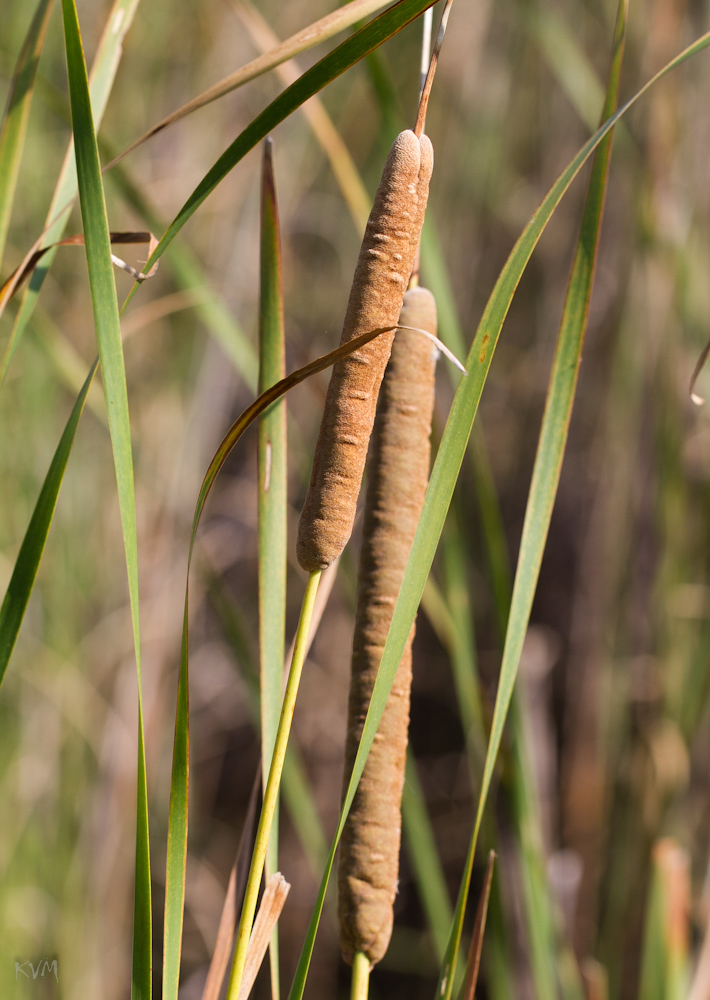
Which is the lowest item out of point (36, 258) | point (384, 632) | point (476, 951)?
point (476, 951)

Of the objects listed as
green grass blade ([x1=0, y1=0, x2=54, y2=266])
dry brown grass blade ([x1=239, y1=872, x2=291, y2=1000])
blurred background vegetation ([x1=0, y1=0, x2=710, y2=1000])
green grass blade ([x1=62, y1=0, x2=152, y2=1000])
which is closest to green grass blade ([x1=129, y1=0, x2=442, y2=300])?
green grass blade ([x1=62, y1=0, x2=152, y2=1000])

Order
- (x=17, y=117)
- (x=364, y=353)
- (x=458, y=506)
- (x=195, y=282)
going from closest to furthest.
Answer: (x=364, y=353) → (x=17, y=117) → (x=195, y=282) → (x=458, y=506)

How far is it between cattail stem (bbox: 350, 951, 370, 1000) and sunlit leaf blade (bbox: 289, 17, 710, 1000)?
0.11 feet

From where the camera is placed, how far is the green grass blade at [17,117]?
0.33 meters

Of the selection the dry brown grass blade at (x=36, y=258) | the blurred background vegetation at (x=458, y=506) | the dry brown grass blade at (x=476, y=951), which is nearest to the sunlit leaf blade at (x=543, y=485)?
the dry brown grass blade at (x=476, y=951)

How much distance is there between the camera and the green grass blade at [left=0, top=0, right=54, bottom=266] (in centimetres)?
33

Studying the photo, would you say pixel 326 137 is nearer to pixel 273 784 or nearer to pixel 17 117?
pixel 17 117

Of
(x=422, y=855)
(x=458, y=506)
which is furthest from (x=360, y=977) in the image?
(x=458, y=506)

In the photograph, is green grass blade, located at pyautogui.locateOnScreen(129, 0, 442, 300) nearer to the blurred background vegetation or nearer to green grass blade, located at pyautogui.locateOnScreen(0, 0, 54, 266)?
green grass blade, located at pyautogui.locateOnScreen(0, 0, 54, 266)

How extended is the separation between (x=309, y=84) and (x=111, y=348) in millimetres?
107

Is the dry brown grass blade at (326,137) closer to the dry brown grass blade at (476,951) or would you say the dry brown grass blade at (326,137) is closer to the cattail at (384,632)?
the cattail at (384,632)

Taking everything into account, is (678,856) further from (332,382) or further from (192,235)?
(192,235)

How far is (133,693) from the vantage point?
1.03 meters

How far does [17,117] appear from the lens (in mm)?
340
